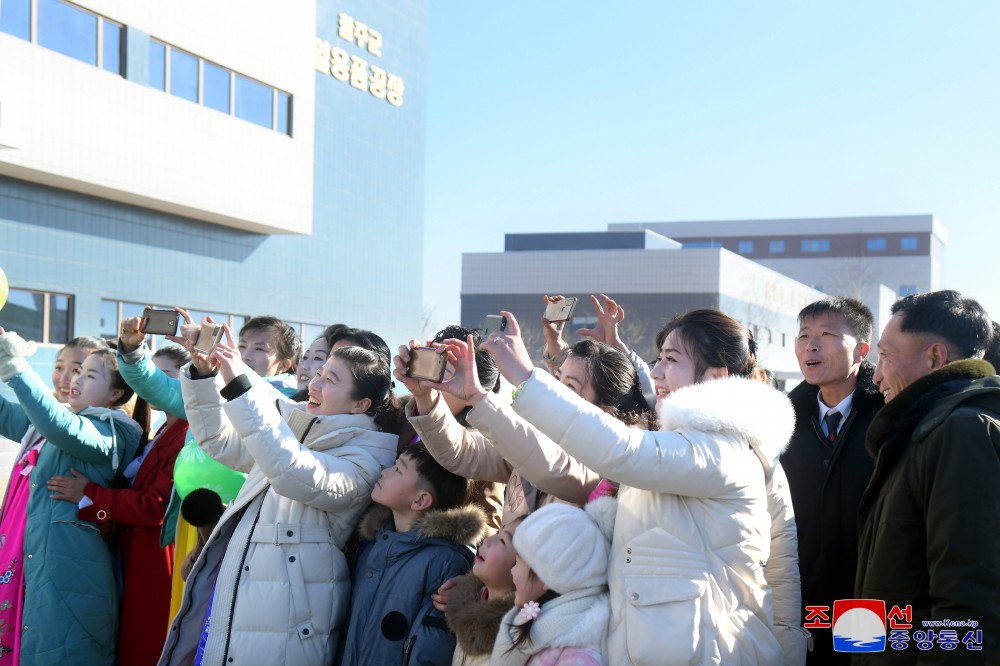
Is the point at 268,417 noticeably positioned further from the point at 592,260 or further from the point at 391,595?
the point at 592,260

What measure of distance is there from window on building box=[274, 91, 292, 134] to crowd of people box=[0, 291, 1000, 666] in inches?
722

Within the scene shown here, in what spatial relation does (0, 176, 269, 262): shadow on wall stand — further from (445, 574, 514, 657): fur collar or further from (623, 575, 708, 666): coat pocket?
(623, 575, 708, 666): coat pocket

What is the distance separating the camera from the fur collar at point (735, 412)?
2584 millimetres

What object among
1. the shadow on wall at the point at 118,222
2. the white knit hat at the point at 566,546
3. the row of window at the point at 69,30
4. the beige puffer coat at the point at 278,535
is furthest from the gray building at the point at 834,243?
the white knit hat at the point at 566,546

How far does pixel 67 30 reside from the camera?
56.2 feet

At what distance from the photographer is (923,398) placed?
2.63 meters

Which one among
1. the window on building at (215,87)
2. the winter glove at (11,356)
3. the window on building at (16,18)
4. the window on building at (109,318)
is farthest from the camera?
the window on building at (215,87)

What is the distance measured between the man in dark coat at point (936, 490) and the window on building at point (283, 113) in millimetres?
21481

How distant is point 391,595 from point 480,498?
2.02ft

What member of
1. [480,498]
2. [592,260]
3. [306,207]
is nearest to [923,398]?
[480,498]

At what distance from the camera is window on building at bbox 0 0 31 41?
1593cm

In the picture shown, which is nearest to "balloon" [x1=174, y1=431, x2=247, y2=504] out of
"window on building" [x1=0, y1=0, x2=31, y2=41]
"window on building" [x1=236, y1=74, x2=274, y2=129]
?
"window on building" [x1=0, y1=0, x2=31, y2=41]

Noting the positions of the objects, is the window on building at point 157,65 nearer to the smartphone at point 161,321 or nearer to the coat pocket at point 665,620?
the smartphone at point 161,321

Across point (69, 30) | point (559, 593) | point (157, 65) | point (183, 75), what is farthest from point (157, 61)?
point (559, 593)
